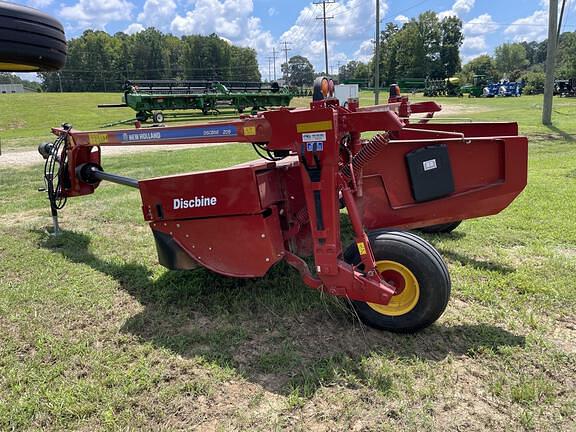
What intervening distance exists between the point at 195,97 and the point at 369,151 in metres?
23.1

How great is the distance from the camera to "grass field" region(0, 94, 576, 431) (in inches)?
91.0

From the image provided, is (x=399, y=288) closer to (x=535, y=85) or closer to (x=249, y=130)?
(x=249, y=130)

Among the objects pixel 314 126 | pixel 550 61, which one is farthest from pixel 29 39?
pixel 550 61

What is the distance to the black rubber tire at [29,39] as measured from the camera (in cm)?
328

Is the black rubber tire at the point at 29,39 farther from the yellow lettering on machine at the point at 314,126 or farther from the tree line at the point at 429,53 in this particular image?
the tree line at the point at 429,53

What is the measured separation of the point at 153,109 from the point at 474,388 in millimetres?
23405

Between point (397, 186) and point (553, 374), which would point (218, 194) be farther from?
point (553, 374)

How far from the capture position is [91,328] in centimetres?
322

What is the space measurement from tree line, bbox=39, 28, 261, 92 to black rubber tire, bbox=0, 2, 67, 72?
93.4 meters

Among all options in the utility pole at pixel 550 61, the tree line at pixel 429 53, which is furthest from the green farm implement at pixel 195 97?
the tree line at pixel 429 53

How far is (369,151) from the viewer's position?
300cm

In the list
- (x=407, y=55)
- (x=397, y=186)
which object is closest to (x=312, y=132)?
(x=397, y=186)

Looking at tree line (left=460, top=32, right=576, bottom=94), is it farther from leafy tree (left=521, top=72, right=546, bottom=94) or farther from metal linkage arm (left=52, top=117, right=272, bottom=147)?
metal linkage arm (left=52, top=117, right=272, bottom=147)

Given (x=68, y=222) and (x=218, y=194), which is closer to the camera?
(x=218, y=194)
